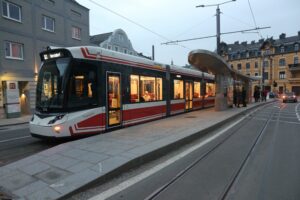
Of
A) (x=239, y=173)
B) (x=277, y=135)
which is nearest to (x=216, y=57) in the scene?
(x=277, y=135)

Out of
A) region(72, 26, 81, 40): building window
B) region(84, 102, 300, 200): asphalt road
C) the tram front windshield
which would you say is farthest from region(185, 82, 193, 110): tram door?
region(72, 26, 81, 40): building window

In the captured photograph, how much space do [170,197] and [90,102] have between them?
4.88 meters

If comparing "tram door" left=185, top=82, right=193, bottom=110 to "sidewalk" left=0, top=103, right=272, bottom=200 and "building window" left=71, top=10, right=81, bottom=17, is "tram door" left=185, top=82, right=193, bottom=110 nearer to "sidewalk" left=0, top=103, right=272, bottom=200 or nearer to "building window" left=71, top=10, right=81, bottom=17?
"sidewalk" left=0, top=103, right=272, bottom=200

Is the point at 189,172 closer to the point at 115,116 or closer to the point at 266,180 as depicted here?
the point at 266,180

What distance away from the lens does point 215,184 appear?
448 centimetres

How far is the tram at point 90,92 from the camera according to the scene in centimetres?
737

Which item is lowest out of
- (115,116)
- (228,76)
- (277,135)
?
(277,135)

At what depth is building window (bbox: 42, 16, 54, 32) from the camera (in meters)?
22.8

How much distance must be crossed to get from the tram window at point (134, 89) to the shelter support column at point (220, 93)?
8.33 meters

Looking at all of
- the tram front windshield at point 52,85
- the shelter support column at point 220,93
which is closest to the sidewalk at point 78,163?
the tram front windshield at point 52,85

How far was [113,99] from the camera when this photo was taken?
906 centimetres

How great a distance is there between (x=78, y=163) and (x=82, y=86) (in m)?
3.24

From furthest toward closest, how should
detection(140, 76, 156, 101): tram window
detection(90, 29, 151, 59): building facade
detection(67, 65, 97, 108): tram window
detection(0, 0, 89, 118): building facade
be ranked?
1. detection(90, 29, 151, 59): building facade
2. detection(0, 0, 89, 118): building facade
3. detection(140, 76, 156, 101): tram window
4. detection(67, 65, 97, 108): tram window

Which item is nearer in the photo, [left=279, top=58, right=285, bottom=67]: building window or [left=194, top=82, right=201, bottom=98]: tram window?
[left=194, top=82, right=201, bottom=98]: tram window
